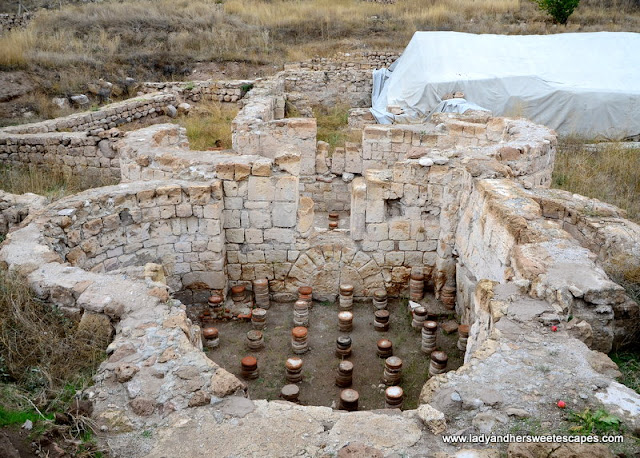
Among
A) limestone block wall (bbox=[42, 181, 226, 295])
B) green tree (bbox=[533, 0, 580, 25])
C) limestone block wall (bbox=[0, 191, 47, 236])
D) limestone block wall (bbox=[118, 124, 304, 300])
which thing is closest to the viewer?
limestone block wall (bbox=[42, 181, 226, 295])

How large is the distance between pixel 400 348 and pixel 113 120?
32.1ft

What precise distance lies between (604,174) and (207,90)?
10588mm

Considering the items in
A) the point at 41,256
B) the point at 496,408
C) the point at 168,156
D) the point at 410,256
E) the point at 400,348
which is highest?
the point at 168,156

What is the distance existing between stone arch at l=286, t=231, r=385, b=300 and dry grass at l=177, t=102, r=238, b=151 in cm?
514

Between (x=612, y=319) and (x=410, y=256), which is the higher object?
(x=612, y=319)

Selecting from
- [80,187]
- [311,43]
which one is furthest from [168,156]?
[311,43]

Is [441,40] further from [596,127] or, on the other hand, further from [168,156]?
[168,156]

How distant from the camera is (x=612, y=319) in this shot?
4.15 m

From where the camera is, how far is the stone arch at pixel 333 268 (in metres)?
6.94

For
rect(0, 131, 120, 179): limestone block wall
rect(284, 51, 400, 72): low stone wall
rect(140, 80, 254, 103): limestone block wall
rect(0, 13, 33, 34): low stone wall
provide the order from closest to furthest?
rect(0, 131, 120, 179): limestone block wall
rect(140, 80, 254, 103): limestone block wall
rect(284, 51, 400, 72): low stone wall
rect(0, 13, 33, 34): low stone wall

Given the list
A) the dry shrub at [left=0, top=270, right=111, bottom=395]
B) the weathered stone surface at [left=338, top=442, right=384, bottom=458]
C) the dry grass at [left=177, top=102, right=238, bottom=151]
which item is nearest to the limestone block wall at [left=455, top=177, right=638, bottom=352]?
the weathered stone surface at [left=338, top=442, right=384, bottom=458]

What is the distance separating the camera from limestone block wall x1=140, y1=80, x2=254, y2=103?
15070 millimetres

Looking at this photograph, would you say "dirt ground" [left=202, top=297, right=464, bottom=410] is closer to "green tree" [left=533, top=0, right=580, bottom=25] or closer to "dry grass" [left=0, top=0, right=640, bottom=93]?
"dry grass" [left=0, top=0, right=640, bottom=93]

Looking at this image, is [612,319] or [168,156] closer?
[612,319]
